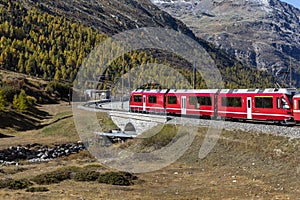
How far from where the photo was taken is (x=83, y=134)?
6150 cm

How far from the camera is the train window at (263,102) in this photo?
124ft

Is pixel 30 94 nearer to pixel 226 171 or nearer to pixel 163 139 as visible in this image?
pixel 163 139

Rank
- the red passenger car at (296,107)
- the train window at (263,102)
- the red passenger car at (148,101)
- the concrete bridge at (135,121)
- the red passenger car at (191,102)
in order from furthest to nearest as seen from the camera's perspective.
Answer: the red passenger car at (148,101) → the concrete bridge at (135,121) → the red passenger car at (191,102) → the train window at (263,102) → the red passenger car at (296,107)

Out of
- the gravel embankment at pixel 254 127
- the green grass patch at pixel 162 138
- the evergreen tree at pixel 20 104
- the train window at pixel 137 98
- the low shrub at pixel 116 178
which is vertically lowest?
the low shrub at pixel 116 178

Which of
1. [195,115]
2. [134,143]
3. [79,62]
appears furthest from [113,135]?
[79,62]

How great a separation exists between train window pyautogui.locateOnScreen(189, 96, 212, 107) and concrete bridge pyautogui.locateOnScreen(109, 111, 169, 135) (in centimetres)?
378

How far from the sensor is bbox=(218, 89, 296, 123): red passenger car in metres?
36.5

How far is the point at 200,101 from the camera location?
155 ft

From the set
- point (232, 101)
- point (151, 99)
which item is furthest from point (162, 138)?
point (151, 99)

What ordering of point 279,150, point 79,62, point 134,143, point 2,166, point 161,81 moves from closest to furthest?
point 279,150, point 2,166, point 134,143, point 161,81, point 79,62

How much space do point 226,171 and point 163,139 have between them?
41.7 ft

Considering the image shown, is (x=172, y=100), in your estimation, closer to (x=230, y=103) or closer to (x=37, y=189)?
(x=230, y=103)

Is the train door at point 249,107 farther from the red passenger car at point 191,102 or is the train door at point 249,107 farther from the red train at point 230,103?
the red passenger car at point 191,102

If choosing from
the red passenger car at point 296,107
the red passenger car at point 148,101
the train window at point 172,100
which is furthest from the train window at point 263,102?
the red passenger car at point 148,101
